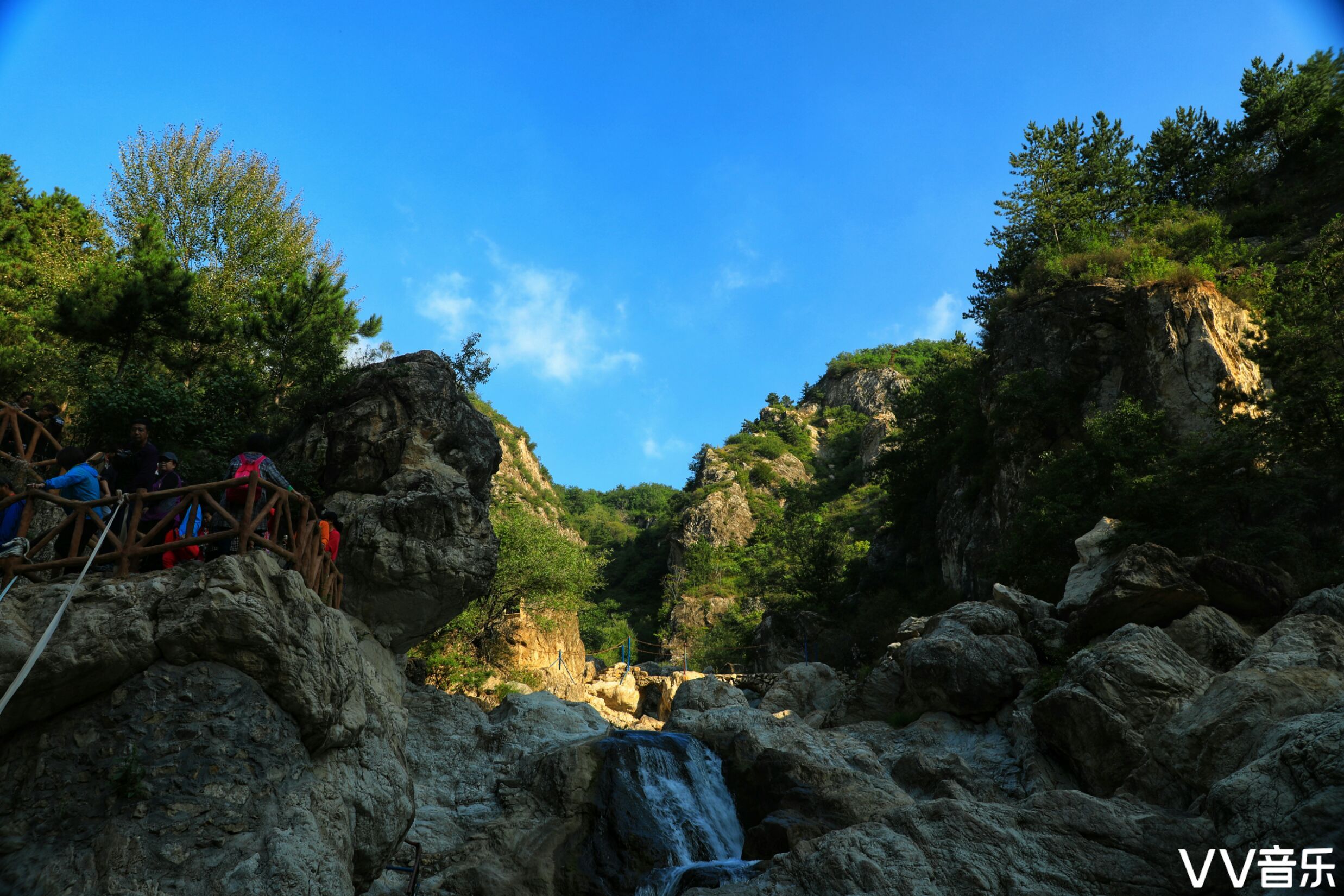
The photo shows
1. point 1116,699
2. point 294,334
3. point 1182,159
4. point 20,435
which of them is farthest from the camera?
point 1182,159

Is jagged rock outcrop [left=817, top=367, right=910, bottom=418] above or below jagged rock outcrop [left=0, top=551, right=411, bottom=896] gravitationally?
above

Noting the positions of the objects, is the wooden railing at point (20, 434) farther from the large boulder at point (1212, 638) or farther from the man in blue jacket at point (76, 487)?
the large boulder at point (1212, 638)

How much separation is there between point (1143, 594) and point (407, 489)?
51.5 ft

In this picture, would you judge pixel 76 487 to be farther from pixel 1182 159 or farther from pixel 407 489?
pixel 1182 159

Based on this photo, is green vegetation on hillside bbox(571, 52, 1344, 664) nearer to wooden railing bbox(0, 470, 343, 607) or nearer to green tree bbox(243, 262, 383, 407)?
wooden railing bbox(0, 470, 343, 607)

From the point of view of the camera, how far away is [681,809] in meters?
13.9

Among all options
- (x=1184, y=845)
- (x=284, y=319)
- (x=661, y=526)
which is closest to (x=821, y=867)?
(x=1184, y=845)

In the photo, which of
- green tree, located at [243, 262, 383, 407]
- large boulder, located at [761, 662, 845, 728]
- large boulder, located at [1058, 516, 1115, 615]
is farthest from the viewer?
large boulder, located at [761, 662, 845, 728]

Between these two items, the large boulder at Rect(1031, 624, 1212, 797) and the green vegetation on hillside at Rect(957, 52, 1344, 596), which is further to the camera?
the green vegetation on hillside at Rect(957, 52, 1344, 596)

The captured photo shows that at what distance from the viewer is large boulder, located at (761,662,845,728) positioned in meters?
23.4

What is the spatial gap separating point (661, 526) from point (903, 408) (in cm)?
4307

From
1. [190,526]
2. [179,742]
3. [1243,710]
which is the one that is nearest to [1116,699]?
[1243,710]

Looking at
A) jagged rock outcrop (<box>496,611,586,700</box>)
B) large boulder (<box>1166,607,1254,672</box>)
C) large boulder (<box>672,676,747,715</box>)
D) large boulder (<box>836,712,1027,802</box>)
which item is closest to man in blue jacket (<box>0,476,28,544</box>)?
large boulder (<box>836,712,1027,802</box>)

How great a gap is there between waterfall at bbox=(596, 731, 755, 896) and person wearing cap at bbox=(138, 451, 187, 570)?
27.9 ft
